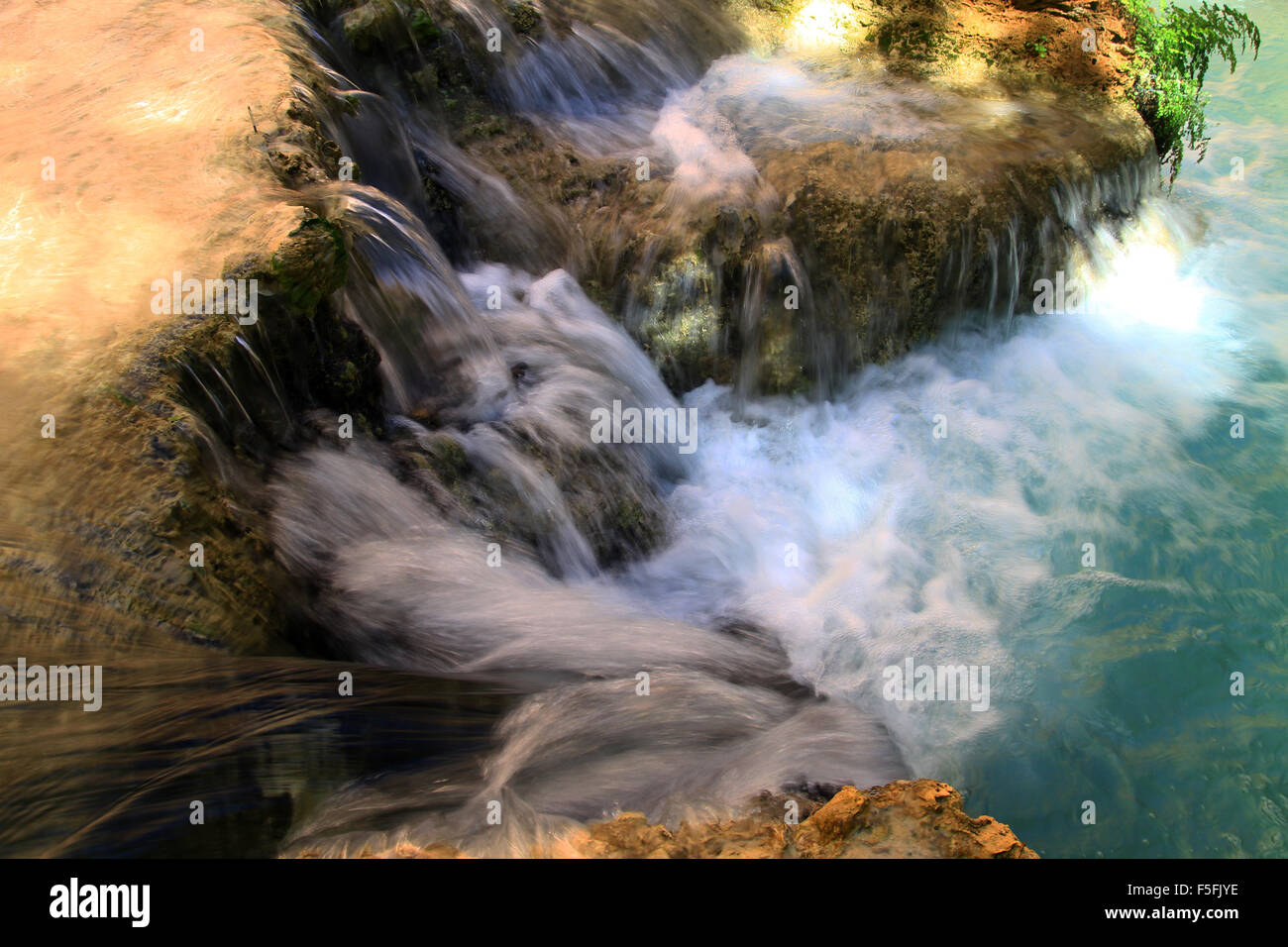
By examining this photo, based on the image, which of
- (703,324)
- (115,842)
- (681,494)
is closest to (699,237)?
(703,324)

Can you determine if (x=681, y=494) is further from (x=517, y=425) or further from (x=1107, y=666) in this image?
(x=1107, y=666)

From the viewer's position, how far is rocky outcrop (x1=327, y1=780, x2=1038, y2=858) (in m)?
2.78

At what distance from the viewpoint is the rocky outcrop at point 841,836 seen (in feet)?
9.12

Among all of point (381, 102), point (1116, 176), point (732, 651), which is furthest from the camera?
point (1116, 176)

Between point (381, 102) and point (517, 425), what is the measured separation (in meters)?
2.32

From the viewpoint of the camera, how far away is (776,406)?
6.06 meters

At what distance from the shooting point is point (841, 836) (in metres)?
2.83

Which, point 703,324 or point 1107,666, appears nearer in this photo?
point 1107,666
